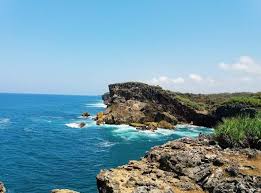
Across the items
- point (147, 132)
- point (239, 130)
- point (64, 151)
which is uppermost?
point (239, 130)

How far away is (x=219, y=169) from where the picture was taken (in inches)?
1587

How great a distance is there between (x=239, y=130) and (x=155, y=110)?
89.6 meters

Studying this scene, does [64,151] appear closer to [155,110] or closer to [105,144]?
[105,144]

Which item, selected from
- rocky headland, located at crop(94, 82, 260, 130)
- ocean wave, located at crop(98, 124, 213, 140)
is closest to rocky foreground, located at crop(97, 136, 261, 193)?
ocean wave, located at crop(98, 124, 213, 140)

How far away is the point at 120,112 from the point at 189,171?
97659 millimetres

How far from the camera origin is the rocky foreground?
122 ft

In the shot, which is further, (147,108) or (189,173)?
(147,108)

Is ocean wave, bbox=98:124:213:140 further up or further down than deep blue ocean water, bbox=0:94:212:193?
further up

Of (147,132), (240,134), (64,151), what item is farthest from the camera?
(147,132)

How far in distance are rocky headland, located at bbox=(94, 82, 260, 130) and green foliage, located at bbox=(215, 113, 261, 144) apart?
7292 centimetres

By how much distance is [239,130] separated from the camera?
165 feet

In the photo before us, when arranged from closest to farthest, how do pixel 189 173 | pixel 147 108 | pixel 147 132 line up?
pixel 189 173 → pixel 147 132 → pixel 147 108

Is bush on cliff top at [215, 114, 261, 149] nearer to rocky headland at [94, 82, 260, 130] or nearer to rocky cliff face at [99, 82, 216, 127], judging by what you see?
rocky headland at [94, 82, 260, 130]

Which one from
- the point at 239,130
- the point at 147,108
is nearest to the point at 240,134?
the point at 239,130
